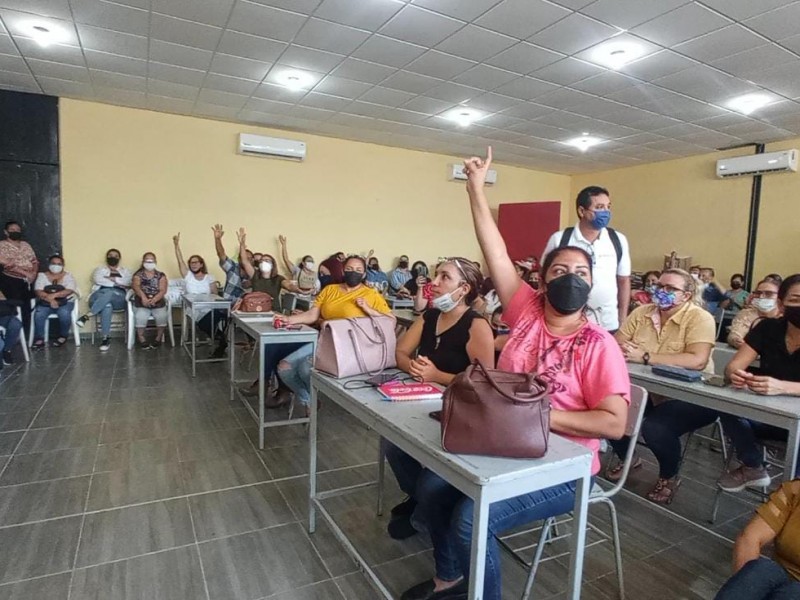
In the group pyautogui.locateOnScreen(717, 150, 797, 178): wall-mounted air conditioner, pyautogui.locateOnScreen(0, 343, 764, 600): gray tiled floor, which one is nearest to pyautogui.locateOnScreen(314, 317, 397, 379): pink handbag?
pyautogui.locateOnScreen(0, 343, 764, 600): gray tiled floor

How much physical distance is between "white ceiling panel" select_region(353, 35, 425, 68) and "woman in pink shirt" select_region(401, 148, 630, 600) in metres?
3.07

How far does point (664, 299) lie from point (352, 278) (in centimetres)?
179

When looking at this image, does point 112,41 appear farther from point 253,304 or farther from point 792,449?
point 792,449

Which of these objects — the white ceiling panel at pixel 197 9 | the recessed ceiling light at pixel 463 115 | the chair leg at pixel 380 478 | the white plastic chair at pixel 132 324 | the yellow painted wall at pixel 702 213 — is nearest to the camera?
the chair leg at pixel 380 478

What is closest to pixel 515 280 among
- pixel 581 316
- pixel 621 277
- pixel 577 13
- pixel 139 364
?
pixel 581 316

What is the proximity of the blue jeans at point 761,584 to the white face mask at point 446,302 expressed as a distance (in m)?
1.19

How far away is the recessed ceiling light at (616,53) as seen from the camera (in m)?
4.02

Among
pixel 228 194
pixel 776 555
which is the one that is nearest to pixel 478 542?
pixel 776 555

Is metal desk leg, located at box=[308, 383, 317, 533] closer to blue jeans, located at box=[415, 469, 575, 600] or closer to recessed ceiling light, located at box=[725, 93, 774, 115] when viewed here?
blue jeans, located at box=[415, 469, 575, 600]

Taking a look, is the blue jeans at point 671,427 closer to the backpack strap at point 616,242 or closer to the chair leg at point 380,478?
the backpack strap at point 616,242

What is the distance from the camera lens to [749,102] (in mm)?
5336

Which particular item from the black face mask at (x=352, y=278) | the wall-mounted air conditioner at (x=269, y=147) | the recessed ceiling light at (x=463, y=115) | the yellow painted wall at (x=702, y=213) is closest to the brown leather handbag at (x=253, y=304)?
the black face mask at (x=352, y=278)

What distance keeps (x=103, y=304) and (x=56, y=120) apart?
2.36 meters

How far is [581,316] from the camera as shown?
1.56 meters
